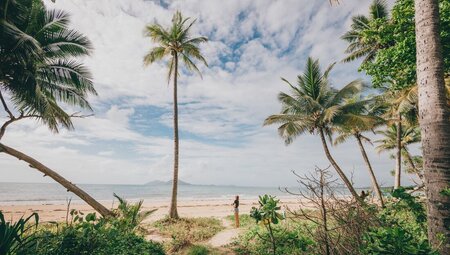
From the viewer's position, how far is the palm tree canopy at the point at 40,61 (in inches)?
268

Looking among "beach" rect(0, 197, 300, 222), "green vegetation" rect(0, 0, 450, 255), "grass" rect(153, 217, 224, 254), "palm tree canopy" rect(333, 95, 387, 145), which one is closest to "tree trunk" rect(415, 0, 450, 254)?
"green vegetation" rect(0, 0, 450, 255)

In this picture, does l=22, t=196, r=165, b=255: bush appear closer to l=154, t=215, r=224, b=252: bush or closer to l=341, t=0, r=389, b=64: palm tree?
l=154, t=215, r=224, b=252: bush

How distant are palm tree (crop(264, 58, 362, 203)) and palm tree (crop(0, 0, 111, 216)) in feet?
29.2

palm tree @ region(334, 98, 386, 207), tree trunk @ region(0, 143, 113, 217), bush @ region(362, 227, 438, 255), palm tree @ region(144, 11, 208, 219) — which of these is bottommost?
bush @ region(362, 227, 438, 255)

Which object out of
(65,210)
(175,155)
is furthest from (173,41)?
(65,210)

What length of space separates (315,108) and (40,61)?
12.0m

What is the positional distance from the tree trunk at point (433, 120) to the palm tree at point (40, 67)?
25.6 ft

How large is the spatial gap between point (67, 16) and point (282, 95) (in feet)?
34.7

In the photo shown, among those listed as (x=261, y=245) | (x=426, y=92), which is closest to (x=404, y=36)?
(x=426, y=92)

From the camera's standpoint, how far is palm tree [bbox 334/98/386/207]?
12.0 m

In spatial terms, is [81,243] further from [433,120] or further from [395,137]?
[395,137]

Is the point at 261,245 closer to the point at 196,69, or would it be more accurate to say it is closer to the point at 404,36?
the point at 404,36

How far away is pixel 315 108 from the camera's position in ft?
44.1

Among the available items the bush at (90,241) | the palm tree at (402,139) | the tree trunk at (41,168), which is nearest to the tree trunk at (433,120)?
the bush at (90,241)
